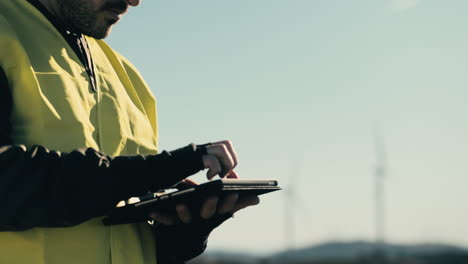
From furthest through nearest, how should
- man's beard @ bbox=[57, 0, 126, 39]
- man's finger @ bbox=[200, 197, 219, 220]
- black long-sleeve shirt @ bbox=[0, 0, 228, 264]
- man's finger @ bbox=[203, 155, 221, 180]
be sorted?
man's beard @ bbox=[57, 0, 126, 39] < man's finger @ bbox=[200, 197, 219, 220] < man's finger @ bbox=[203, 155, 221, 180] < black long-sleeve shirt @ bbox=[0, 0, 228, 264]

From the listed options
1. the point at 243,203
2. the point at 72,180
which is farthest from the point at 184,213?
the point at 72,180

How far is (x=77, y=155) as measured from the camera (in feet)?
9.66

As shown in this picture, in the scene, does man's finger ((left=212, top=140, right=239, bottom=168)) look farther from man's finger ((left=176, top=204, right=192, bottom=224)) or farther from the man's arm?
man's finger ((left=176, top=204, right=192, bottom=224))

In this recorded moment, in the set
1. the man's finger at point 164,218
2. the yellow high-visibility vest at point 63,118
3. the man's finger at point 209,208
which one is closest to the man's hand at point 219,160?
the man's finger at point 209,208

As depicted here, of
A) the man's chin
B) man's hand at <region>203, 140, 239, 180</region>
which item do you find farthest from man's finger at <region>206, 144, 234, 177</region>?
the man's chin

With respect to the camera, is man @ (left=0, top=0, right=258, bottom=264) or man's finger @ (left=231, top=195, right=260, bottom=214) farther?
man's finger @ (left=231, top=195, right=260, bottom=214)

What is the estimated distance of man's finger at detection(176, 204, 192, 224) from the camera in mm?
3324

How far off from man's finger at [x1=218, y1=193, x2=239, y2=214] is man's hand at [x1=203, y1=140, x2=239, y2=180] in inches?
5.9

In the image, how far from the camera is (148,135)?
12.7 feet

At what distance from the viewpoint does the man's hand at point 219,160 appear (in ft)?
10.0

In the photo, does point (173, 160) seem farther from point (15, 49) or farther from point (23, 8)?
point (23, 8)

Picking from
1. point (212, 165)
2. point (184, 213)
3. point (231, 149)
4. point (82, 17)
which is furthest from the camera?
point (82, 17)

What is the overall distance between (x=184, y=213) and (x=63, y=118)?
63 centimetres

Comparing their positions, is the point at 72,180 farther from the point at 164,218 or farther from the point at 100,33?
the point at 100,33
